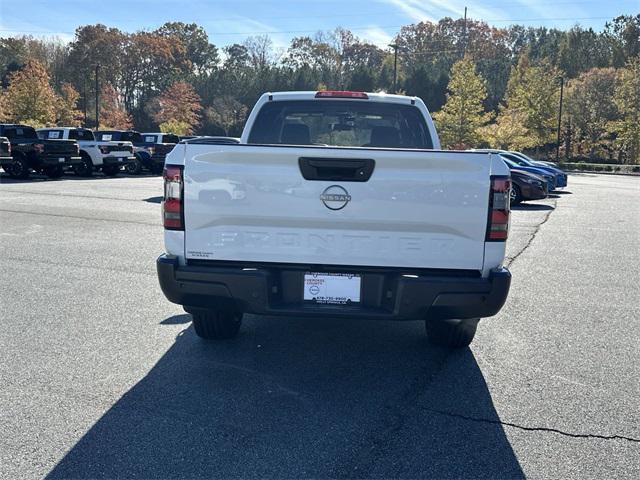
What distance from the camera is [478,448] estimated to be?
11.0 ft

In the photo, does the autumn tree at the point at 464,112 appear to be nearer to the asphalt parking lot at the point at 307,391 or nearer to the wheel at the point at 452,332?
the asphalt parking lot at the point at 307,391

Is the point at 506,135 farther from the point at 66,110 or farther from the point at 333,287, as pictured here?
the point at 333,287

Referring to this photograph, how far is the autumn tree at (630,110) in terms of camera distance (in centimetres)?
5275

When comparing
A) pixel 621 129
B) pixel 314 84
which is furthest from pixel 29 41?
pixel 621 129

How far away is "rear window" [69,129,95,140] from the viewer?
2508 centimetres

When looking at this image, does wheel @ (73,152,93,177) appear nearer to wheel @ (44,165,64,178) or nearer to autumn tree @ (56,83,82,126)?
wheel @ (44,165,64,178)

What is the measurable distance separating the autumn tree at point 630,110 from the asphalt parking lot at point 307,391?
51.4m

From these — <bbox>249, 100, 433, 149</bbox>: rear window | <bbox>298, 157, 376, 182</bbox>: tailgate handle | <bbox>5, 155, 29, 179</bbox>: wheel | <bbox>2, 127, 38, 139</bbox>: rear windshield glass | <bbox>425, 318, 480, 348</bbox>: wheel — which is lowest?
<bbox>5, 155, 29, 179</bbox>: wheel

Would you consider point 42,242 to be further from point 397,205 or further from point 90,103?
point 90,103

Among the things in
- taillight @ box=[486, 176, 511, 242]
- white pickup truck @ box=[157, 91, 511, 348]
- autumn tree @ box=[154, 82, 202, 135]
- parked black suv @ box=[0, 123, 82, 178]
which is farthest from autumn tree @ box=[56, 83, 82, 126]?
taillight @ box=[486, 176, 511, 242]

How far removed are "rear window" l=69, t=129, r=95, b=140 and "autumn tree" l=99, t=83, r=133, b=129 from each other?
4015cm

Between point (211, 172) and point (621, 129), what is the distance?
5637 centimetres

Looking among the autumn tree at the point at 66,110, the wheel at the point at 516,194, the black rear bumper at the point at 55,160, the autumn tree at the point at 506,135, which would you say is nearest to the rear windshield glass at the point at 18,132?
the black rear bumper at the point at 55,160

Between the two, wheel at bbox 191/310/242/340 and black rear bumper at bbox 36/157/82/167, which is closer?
wheel at bbox 191/310/242/340
